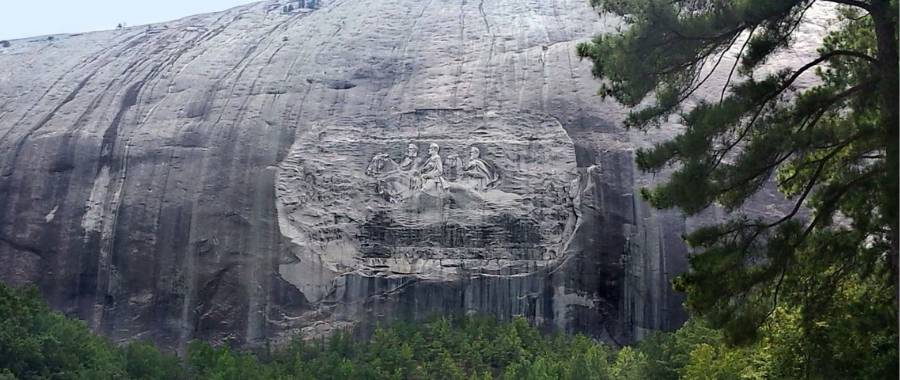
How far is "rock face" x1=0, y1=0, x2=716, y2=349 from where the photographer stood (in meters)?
19.7

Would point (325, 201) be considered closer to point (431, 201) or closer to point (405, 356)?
point (431, 201)

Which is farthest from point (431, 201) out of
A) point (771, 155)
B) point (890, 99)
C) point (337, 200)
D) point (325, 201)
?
point (890, 99)

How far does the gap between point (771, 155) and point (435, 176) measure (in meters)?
11.6

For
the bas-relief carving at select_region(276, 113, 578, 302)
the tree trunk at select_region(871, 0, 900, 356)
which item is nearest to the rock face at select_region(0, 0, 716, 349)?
the bas-relief carving at select_region(276, 113, 578, 302)

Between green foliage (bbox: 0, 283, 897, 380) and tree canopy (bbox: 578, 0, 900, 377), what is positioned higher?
tree canopy (bbox: 578, 0, 900, 377)

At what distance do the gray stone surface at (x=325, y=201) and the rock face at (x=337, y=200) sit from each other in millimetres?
40

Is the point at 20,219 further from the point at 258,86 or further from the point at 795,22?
the point at 795,22

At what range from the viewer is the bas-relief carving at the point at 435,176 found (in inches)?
797

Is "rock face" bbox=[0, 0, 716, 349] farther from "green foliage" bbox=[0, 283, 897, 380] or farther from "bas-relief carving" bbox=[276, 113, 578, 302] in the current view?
"green foliage" bbox=[0, 283, 897, 380]

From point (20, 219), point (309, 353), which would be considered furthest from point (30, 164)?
point (309, 353)

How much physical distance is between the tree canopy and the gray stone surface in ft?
32.3

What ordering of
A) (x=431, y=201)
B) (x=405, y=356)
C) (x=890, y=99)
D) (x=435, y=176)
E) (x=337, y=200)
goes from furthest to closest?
(x=337, y=200) < (x=435, y=176) < (x=431, y=201) < (x=405, y=356) < (x=890, y=99)

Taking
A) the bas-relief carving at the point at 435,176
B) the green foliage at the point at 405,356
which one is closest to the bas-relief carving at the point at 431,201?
the bas-relief carving at the point at 435,176

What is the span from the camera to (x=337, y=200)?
2053 cm
